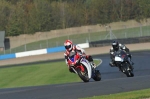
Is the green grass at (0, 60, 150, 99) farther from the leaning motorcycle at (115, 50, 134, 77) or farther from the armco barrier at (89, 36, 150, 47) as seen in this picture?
the armco barrier at (89, 36, 150, 47)

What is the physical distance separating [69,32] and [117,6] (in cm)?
1266

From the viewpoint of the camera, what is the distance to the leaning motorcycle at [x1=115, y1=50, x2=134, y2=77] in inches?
814

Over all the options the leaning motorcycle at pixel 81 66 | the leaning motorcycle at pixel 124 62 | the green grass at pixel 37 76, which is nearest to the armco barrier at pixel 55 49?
the green grass at pixel 37 76

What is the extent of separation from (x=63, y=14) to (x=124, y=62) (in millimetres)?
62086

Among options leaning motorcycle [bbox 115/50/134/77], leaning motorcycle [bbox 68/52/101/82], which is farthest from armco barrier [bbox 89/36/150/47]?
leaning motorcycle [bbox 68/52/101/82]

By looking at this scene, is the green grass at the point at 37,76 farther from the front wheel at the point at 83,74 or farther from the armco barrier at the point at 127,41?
the armco barrier at the point at 127,41

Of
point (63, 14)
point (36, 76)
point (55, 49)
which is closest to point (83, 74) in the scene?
point (36, 76)

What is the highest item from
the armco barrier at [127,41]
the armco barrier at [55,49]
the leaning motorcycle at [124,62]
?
the leaning motorcycle at [124,62]

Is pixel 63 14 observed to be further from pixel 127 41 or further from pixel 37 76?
pixel 37 76

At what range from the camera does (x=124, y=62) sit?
2084 cm

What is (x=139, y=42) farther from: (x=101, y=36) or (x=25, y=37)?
(x=25, y=37)

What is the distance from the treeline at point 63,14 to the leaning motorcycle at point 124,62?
5202 cm

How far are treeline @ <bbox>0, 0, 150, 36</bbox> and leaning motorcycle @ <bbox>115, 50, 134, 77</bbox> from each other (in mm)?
52019

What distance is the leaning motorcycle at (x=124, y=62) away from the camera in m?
20.7
